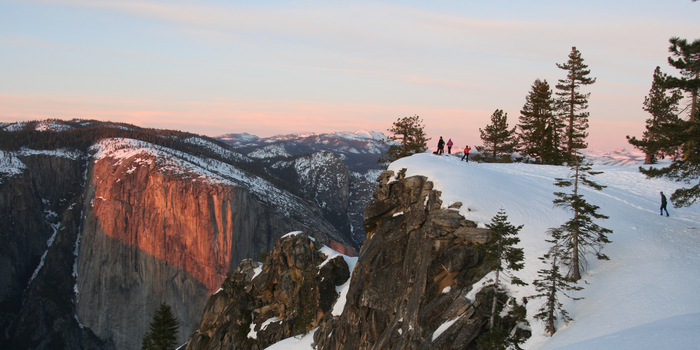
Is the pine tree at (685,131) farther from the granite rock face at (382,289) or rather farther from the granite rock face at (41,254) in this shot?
the granite rock face at (41,254)

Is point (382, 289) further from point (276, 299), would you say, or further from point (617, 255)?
point (276, 299)

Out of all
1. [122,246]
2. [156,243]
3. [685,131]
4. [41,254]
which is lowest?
[41,254]

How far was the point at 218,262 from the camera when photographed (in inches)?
4498

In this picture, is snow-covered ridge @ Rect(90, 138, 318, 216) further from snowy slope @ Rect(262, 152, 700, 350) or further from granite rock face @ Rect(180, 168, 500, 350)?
snowy slope @ Rect(262, 152, 700, 350)

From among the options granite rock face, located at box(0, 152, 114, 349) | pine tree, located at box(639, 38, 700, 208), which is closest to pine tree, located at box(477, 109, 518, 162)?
pine tree, located at box(639, 38, 700, 208)

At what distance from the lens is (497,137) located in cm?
5247

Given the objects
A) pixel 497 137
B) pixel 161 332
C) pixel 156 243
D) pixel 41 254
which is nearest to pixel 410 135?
pixel 497 137

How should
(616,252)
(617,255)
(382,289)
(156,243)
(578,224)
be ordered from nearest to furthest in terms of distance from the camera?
(578,224) < (617,255) < (616,252) < (382,289) < (156,243)

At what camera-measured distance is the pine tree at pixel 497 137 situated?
172 ft

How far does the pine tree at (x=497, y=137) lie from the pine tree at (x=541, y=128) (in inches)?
88.2

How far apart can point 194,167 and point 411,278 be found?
400ft

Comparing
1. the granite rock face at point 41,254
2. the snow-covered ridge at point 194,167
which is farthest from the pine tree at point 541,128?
the granite rock face at point 41,254

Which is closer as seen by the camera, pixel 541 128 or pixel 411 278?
pixel 411 278

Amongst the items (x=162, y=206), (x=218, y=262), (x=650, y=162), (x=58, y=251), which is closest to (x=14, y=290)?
(x=58, y=251)
